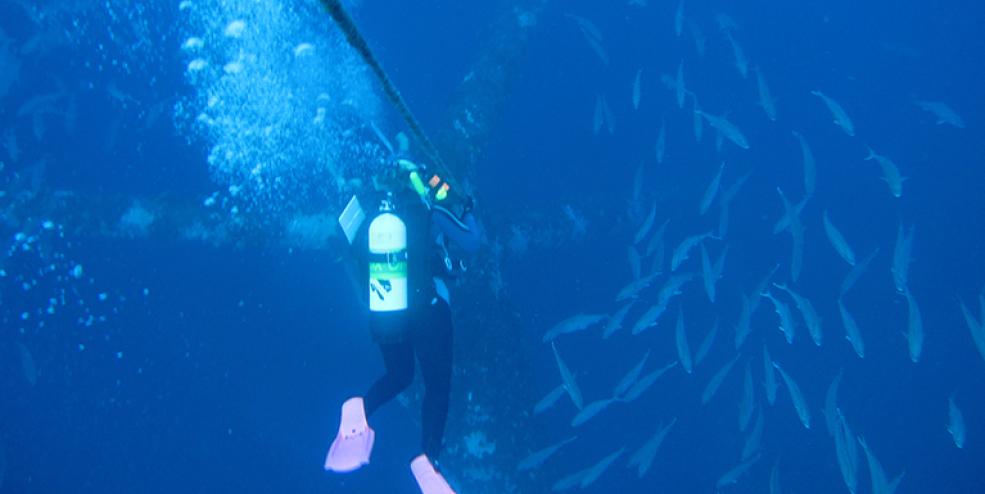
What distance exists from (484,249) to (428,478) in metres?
2.40

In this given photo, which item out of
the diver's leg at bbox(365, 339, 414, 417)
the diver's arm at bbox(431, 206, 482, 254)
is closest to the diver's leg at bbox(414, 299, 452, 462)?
the diver's leg at bbox(365, 339, 414, 417)

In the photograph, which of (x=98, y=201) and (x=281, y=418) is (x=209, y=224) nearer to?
(x=98, y=201)

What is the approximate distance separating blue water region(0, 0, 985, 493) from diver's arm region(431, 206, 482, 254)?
5.07ft

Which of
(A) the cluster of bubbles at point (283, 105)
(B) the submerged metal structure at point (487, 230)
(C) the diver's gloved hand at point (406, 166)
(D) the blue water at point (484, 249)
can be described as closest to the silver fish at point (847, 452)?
(D) the blue water at point (484, 249)

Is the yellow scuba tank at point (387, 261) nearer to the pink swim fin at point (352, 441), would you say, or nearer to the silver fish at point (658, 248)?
the pink swim fin at point (352, 441)

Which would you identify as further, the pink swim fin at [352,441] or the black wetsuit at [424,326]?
the pink swim fin at [352,441]

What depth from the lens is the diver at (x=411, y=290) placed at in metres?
4.71

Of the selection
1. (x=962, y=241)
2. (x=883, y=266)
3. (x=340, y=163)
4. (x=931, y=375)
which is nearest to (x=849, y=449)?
(x=340, y=163)

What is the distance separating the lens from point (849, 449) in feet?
21.4

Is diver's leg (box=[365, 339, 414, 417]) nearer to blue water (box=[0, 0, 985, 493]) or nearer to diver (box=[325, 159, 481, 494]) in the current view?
diver (box=[325, 159, 481, 494])

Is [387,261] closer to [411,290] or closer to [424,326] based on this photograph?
[411,290]

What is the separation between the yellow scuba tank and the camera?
4.68 m

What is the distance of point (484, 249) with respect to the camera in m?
6.54

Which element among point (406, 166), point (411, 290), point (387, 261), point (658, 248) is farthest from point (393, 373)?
point (658, 248)
